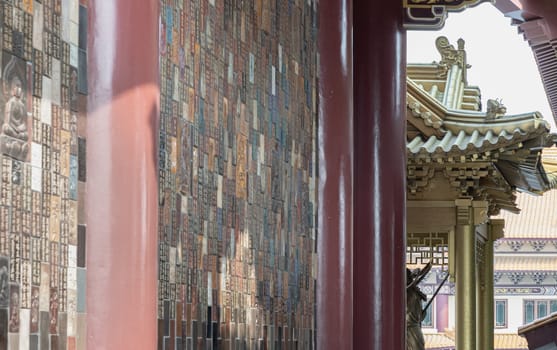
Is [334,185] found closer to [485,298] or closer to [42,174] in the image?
[42,174]

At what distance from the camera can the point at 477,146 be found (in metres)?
11.8

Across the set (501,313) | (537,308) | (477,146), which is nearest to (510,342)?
(501,313)

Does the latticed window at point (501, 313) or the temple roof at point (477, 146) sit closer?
the temple roof at point (477, 146)

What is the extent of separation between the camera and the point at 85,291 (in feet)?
12.5

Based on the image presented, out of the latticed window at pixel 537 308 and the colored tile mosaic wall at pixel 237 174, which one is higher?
the colored tile mosaic wall at pixel 237 174

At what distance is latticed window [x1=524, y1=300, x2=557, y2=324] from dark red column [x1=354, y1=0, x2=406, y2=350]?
75.0 feet

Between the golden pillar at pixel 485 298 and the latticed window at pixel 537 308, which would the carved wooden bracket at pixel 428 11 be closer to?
the golden pillar at pixel 485 298

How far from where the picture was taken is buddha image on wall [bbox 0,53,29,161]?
343 cm

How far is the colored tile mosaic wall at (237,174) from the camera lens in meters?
4.59

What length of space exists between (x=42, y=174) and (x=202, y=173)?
126 cm

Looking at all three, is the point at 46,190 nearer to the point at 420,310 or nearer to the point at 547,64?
the point at 547,64

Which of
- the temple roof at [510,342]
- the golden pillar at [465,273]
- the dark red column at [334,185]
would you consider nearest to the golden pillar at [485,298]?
the golden pillar at [465,273]

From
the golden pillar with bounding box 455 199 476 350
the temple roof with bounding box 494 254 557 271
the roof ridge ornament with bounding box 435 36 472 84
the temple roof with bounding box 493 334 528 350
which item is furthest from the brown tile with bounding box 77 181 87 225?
the temple roof with bounding box 494 254 557 271

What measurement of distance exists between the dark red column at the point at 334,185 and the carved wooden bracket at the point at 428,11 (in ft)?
4.37
